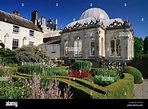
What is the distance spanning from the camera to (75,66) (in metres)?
3.91

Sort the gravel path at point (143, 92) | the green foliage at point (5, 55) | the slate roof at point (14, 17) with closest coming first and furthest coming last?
the gravel path at point (143, 92), the slate roof at point (14, 17), the green foliage at point (5, 55)

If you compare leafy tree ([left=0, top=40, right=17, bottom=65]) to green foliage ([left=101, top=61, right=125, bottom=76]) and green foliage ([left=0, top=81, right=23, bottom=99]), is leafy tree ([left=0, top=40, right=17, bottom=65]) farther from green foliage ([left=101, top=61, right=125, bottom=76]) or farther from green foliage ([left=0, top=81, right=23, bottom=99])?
green foliage ([left=101, top=61, right=125, bottom=76])

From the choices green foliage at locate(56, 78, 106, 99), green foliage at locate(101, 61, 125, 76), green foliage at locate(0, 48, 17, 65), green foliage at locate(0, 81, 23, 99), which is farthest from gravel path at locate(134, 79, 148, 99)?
green foliage at locate(0, 48, 17, 65)

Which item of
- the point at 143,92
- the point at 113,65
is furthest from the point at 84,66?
the point at 143,92

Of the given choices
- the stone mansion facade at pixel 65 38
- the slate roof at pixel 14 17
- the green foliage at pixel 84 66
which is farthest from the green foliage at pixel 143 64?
the slate roof at pixel 14 17

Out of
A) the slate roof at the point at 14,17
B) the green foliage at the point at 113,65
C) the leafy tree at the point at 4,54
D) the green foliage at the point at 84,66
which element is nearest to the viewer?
the slate roof at the point at 14,17

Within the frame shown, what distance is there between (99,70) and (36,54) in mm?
2998

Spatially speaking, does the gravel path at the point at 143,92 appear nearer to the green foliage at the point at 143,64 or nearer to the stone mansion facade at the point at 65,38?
the green foliage at the point at 143,64

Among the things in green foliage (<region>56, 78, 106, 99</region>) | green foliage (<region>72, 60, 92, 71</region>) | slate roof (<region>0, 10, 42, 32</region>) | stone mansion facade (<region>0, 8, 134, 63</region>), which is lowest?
green foliage (<region>56, 78, 106, 99</region>)

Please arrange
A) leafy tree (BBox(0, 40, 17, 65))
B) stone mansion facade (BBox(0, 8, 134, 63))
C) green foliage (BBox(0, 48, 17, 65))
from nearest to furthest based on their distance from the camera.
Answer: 1. stone mansion facade (BBox(0, 8, 134, 63))
2. leafy tree (BBox(0, 40, 17, 65))
3. green foliage (BBox(0, 48, 17, 65))

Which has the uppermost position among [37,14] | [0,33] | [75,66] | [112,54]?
[37,14]

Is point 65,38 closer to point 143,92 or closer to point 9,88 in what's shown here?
point 9,88
